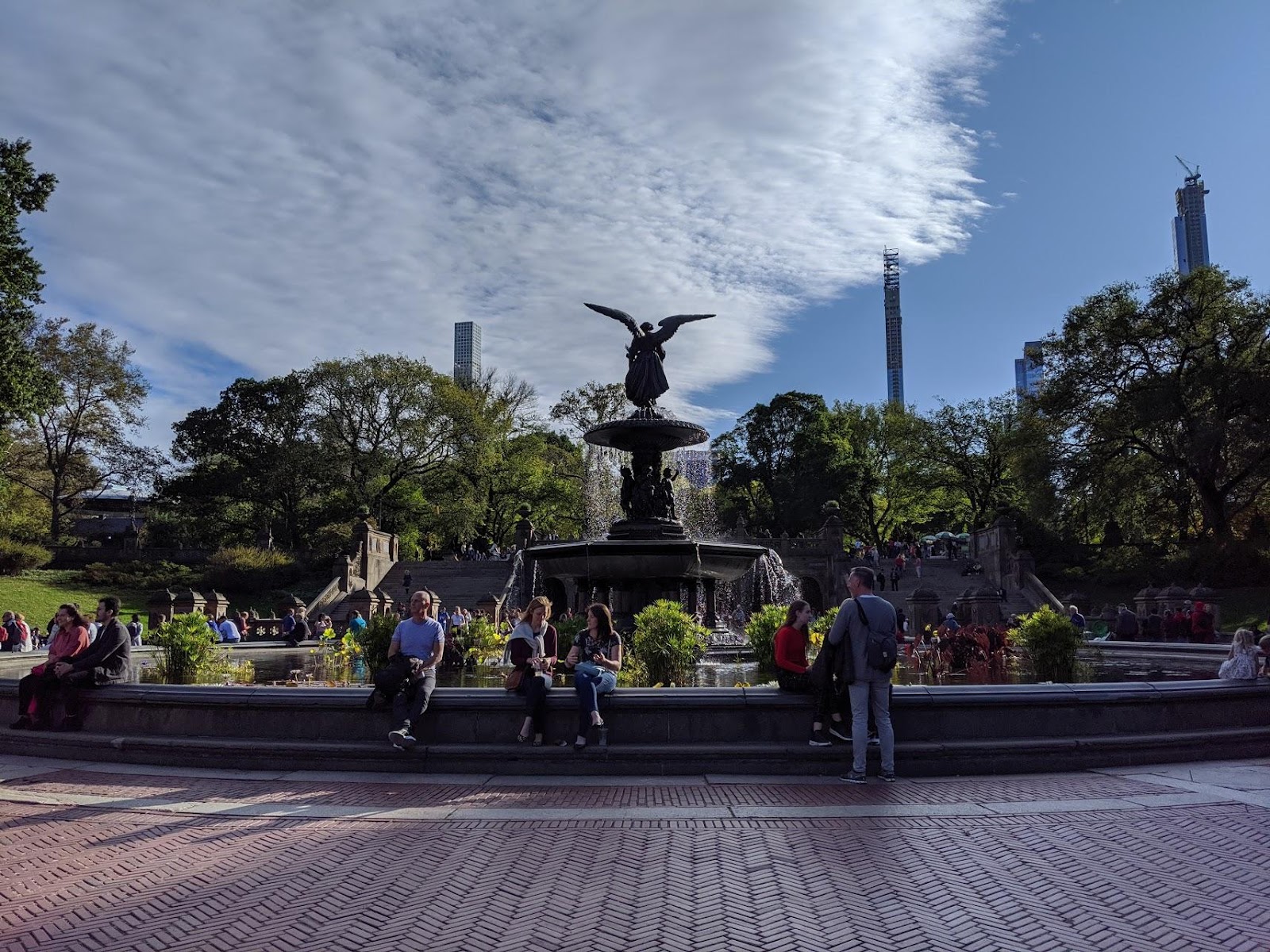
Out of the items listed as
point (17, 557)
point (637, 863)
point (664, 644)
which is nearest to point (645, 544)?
point (664, 644)

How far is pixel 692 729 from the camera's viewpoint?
8.15 meters

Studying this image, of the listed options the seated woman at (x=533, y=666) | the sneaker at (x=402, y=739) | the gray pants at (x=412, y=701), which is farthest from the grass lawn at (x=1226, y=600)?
the sneaker at (x=402, y=739)

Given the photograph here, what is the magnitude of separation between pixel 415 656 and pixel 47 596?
130 feet

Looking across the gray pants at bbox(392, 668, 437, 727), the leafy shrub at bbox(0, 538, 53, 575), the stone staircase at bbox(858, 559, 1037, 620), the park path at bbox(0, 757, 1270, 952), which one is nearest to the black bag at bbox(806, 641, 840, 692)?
the park path at bbox(0, 757, 1270, 952)

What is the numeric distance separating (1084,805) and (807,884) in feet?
10.2

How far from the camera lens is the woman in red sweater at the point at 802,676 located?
8031 mm

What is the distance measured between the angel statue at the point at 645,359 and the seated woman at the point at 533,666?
10266mm

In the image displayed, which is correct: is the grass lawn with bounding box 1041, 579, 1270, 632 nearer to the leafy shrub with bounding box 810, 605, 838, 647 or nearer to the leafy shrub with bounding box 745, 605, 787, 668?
the leafy shrub with bounding box 810, 605, 838, 647

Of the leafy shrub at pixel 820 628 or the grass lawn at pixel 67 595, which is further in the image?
the grass lawn at pixel 67 595

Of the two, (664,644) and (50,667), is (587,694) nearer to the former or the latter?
(664,644)

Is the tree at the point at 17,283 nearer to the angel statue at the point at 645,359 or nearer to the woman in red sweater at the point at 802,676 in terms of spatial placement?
the angel statue at the point at 645,359

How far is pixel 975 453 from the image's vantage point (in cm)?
5784

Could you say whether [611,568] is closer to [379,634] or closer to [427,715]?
[379,634]

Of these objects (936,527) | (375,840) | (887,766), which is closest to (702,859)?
(375,840)
